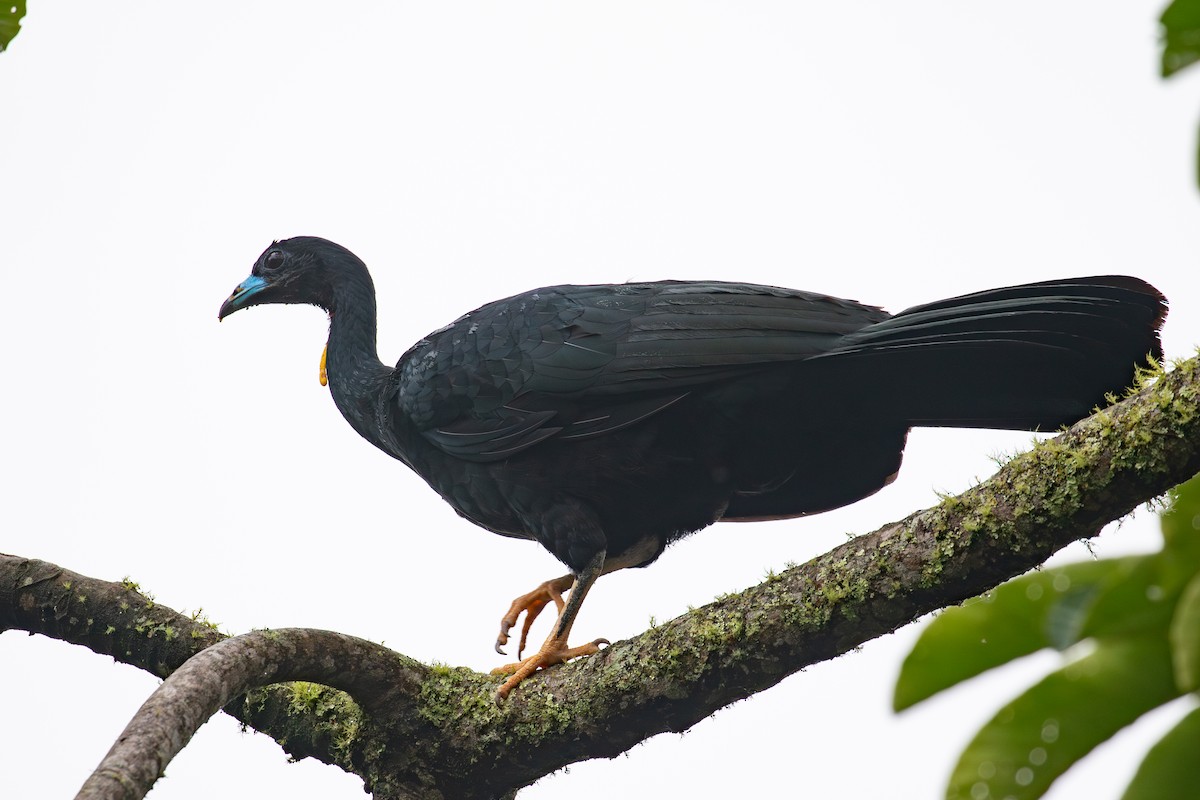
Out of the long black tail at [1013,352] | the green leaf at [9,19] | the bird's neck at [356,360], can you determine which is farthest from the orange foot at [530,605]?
the green leaf at [9,19]

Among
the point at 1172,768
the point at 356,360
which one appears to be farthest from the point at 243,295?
the point at 1172,768

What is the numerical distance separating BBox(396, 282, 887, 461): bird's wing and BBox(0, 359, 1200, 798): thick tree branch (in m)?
1.01

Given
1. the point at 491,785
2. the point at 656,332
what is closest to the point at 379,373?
the point at 656,332

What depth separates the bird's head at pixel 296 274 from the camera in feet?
18.8

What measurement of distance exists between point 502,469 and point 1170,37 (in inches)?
139

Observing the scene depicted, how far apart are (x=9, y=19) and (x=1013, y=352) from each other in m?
2.73

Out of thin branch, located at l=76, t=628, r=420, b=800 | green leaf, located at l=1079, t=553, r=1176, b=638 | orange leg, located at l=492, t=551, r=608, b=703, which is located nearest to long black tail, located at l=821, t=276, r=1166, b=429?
orange leg, located at l=492, t=551, r=608, b=703

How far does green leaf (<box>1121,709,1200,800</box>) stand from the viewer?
3.28 feet

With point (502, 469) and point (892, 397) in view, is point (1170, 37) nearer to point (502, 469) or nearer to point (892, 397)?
point (892, 397)

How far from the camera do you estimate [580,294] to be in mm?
4672

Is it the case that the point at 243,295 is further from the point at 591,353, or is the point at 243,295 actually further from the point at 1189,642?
the point at 1189,642

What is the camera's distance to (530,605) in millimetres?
4836

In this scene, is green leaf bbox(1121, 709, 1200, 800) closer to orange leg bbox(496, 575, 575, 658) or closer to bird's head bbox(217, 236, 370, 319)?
orange leg bbox(496, 575, 575, 658)

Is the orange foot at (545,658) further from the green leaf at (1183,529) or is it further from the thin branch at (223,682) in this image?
the green leaf at (1183,529)
